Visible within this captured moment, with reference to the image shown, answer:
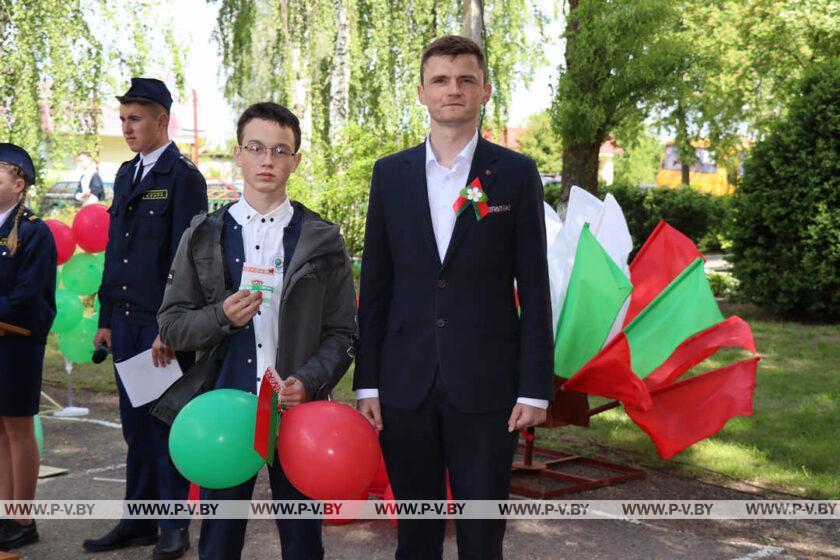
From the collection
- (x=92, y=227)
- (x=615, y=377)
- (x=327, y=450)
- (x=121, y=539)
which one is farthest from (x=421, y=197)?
(x=92, y=227)

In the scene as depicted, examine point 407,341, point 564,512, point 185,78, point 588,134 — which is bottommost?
point 564,512

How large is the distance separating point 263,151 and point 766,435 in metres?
5.36

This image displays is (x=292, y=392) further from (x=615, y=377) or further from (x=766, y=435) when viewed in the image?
(x=766, y=435)

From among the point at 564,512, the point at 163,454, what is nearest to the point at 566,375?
the point at 564,512

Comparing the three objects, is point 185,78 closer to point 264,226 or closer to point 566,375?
point 566,375

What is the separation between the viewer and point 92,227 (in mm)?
6504

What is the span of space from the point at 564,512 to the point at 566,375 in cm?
86

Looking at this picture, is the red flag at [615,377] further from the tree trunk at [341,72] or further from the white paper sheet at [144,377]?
the tree trunk at [341,72]

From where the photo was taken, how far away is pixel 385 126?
17.3 meters

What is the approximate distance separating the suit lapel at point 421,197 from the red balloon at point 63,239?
4.27 m

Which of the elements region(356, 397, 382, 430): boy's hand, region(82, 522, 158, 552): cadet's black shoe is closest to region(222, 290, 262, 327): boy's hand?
region(356, 397, 382, 430): boy's hand

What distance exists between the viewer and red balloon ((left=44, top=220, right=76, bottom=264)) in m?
6.62

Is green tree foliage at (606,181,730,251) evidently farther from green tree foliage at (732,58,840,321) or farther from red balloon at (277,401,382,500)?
red balloon at (277,401,382,500)

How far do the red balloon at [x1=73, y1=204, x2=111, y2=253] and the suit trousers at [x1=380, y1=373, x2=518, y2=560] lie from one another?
4041mm
